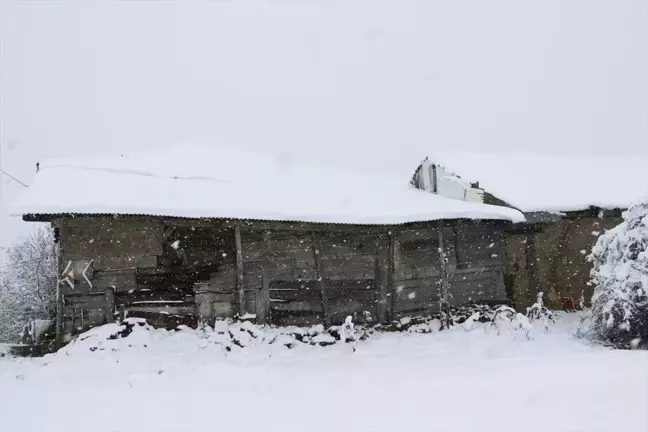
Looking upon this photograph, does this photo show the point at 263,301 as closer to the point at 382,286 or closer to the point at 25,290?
the point at 382,286

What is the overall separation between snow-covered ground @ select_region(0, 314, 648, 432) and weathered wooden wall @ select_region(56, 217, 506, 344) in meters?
0.85

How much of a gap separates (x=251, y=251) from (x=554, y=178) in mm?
9275

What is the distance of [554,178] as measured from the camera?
14.5 m

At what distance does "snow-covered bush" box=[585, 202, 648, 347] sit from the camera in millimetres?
7688

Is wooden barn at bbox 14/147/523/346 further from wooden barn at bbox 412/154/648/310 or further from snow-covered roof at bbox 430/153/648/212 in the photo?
snow-covered roof at bbox 430/153/648/212

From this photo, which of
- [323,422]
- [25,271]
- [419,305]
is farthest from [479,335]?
[25,271]

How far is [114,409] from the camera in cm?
562

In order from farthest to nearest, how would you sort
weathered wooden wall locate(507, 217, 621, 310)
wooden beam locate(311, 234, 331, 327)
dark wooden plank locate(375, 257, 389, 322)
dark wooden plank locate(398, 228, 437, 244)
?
weathered wooden wall locate(507, 217, 621, 310), dark wooden plank locate(398, 228, 437, 244), dark wooden plank locate(375, 257, 389, 322), wooden beam locate(311, 234, 331, 327)

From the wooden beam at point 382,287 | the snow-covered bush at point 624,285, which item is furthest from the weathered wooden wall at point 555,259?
the snow-covered bush at point 624,285

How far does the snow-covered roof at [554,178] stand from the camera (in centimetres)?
1218

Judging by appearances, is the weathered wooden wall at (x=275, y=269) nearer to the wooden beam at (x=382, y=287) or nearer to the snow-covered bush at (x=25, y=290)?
the wooden beam at (x=382, y=287)

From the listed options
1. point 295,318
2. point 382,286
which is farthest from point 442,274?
point 295,318

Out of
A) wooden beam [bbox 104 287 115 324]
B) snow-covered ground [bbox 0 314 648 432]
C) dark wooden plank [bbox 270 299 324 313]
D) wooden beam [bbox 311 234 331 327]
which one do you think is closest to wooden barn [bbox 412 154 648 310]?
snow-covered ground [bbox 0 314 648 432]

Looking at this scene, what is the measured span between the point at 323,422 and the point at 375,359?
151 inches
